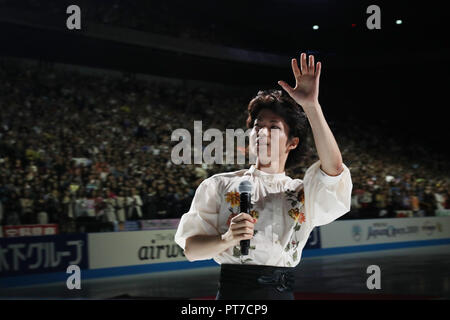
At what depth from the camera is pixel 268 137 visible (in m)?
2.43

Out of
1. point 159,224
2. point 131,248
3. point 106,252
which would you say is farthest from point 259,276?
point 159,224

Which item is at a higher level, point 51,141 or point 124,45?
point 124,45

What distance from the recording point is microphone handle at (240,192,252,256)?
2268mm

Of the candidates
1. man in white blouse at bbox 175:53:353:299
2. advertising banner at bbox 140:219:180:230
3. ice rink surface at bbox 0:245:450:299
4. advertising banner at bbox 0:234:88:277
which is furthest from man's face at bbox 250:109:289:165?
advertising banner at bbox 140:219:180:230

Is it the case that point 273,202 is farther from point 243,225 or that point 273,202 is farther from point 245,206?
point 243,225

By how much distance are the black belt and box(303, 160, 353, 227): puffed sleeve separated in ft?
0.87

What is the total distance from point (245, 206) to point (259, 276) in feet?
0.95

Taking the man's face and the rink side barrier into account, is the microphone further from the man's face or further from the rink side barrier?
the rink side barrier

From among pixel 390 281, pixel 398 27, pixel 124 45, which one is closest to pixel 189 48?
pixel 124 45

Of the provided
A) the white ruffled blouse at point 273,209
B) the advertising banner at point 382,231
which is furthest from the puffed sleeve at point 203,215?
the advertising banner at point 382,231

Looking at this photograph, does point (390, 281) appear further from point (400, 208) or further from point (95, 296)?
point (400, 208)
